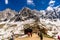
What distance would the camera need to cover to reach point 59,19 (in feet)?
593

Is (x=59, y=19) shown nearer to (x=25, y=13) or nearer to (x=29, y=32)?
(x=25, y=13)

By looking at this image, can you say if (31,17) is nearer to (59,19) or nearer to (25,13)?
(25,13)

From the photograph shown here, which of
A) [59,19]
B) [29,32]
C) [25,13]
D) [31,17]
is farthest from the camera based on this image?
[59,19]

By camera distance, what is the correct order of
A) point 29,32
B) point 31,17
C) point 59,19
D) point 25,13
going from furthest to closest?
point 59,19
point 25,13
point 31,17
point 29,32

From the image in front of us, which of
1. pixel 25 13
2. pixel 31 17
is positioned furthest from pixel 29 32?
pixel 25 13

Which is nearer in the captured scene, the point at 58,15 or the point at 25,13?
the point at 25,13

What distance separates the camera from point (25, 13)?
14250cm

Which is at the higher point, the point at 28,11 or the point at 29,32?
the point at 28,11

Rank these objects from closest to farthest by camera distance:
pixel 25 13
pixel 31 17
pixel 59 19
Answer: pixel 31 17 < pixel 25 13 < pixel 59 19

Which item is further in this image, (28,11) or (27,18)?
(28,11)

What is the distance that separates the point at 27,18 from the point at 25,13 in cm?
938

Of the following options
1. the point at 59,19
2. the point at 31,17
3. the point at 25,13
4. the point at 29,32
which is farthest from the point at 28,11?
the point at 29,32

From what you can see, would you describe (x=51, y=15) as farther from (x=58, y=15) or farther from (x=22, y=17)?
(x=22, y=17)

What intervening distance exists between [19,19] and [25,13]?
7.68 m
